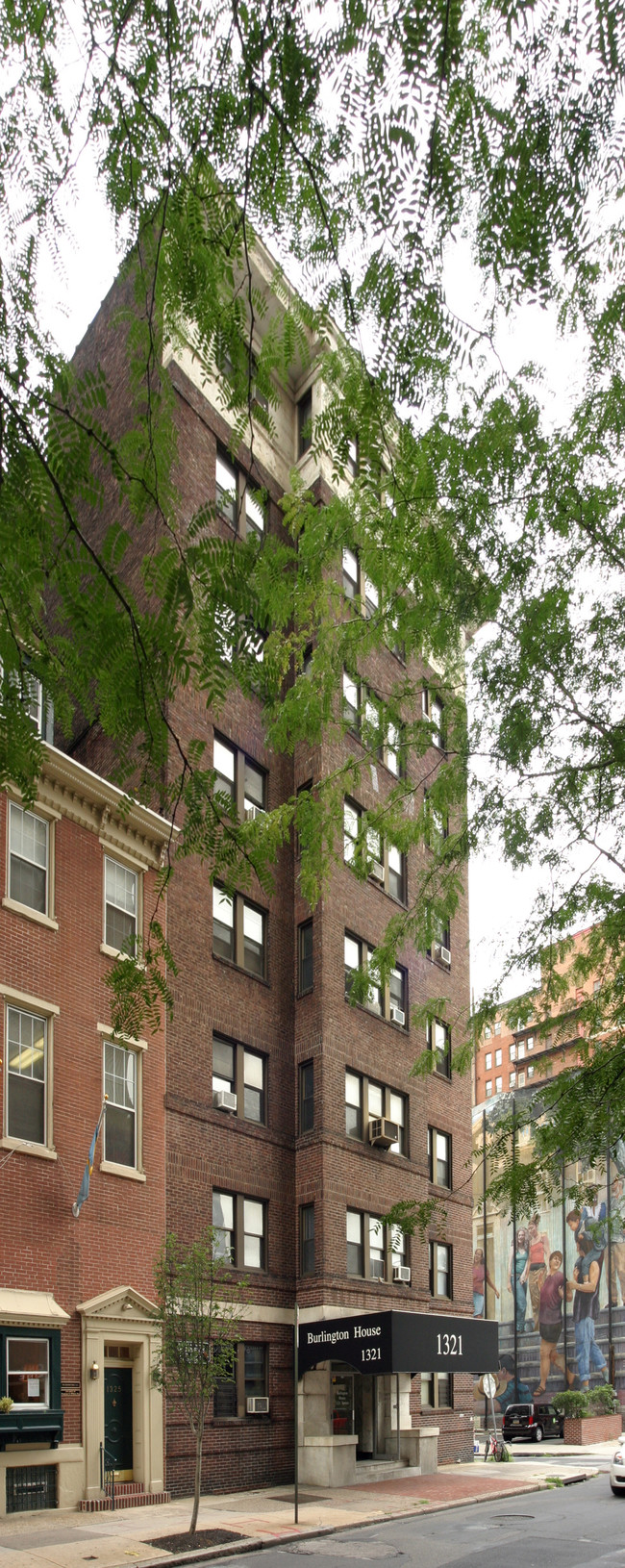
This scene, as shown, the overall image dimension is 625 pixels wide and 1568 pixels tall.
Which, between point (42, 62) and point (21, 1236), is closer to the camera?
point (42, 62)

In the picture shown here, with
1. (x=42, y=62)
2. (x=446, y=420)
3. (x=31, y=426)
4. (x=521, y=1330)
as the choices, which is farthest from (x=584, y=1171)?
(x=521, y=1330)

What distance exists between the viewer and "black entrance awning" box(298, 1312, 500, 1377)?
→ 918 inches

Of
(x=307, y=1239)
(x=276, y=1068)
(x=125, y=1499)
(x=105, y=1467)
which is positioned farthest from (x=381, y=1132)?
(x=125, y=1499)

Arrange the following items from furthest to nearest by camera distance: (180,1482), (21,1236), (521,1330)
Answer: (521,1330)
(180,1482)
(21,1236)

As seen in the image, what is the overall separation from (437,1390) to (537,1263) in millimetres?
55954

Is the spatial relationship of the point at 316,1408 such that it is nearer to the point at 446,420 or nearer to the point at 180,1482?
the point at 180,1482

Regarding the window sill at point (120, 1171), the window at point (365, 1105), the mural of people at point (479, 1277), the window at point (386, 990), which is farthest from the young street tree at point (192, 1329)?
the mural of people at point (479, 1277)

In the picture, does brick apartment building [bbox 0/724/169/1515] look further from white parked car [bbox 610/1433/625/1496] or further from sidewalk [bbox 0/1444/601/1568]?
white parked car [bbox 610/1433/625/1496]

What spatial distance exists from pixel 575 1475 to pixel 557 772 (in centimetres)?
2564

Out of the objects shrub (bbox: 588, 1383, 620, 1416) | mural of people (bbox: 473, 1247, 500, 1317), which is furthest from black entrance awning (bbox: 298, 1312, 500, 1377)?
mural of people (bbox: 473, 1247, 500, 1317)

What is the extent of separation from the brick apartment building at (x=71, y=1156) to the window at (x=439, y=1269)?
39.7 feet

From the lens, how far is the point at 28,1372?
706 inches

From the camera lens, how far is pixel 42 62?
5660mm

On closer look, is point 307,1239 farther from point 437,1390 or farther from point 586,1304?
point 586,1304
